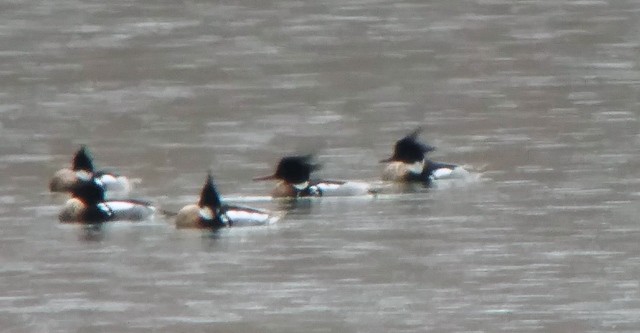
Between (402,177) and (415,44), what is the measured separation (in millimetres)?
7430

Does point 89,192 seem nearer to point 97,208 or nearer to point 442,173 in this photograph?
point 97,208

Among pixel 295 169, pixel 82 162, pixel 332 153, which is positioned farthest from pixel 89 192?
pixel 332 153

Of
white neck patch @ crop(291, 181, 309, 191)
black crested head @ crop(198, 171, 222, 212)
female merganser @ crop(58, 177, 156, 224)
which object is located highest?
white neck patch @ crop(291, 181, 309, 191)

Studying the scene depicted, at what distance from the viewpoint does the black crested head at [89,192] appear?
46.1ft

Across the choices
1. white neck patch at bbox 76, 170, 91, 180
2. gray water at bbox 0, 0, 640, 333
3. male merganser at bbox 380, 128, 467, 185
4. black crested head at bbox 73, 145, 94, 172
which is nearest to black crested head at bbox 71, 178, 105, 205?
gray water at bbox 0, 0, 640, 333

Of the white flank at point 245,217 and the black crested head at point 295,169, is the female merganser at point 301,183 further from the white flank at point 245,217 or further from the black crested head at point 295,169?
the white flank at point 245,217

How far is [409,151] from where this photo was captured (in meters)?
15.5

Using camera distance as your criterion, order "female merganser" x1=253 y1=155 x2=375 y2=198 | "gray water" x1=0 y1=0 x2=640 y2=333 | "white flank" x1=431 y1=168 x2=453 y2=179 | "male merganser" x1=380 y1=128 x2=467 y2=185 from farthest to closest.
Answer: "male merganser" x1=380 y1=128 x2=467 y2=185 < "white flank" x1=431 y1=168 x2=453 y2=179 < "female merganser" x1=253 y1=155 x2=375 y2=198 < "gray water" x1=0 y1=0 x2=640 y2=333

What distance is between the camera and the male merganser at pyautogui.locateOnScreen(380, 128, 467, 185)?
50.3 ft

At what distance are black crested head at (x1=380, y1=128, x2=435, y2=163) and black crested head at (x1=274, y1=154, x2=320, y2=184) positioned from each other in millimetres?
759

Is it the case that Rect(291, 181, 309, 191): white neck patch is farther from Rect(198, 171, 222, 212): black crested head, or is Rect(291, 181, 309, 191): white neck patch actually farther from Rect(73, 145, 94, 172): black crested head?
Rect(73, 145, 94, 172): black crested head

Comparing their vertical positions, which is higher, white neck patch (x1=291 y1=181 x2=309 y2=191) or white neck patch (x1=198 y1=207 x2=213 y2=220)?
white neck patch (x1=291 y1=181 x2=309 y2=191)

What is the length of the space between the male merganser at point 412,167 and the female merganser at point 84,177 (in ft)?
6.37

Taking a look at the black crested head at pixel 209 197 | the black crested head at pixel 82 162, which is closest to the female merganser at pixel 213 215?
the black crested head at pixel 209 197
